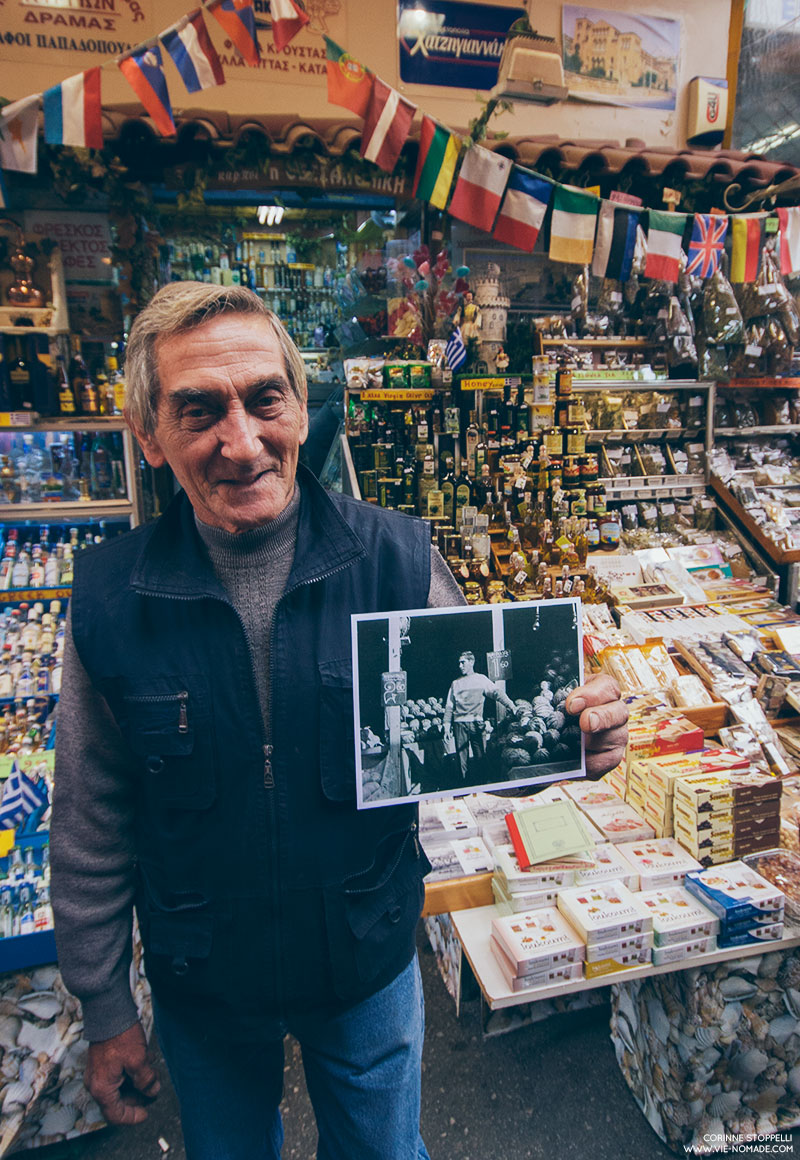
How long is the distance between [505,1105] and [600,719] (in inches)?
70.5

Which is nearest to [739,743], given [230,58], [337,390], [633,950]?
[633,950]

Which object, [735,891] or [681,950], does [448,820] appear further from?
[735,891]

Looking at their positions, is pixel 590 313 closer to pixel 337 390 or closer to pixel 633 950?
pixel 337 390

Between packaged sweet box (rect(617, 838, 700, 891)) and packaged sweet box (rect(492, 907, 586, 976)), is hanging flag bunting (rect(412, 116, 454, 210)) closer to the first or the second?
packaged sweet box (rect(617, 838, 700, 891))

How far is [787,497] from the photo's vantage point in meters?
4.35

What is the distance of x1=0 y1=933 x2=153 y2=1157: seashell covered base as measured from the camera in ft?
6.55

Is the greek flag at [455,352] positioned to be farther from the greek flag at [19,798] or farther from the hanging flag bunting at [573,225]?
the greek flag at [19,798]

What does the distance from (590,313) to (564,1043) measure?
14.1 feet

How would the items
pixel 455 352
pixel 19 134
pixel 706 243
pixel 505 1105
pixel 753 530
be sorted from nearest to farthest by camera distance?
pixel 505 1105 < pixel 19 134 < pixel 455 352 < pixel 706 243 < pixel 753 530

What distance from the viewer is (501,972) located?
1856 mm

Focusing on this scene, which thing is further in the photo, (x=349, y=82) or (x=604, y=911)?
(x=349, y=82)

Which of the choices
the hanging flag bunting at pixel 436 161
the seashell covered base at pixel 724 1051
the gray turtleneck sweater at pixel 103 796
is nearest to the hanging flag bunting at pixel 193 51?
the hanging flag bunting at pixel 436 161

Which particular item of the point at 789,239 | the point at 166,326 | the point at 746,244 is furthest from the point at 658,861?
the point at 789,239

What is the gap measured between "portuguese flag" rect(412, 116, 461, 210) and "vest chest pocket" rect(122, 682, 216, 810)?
119 inches
